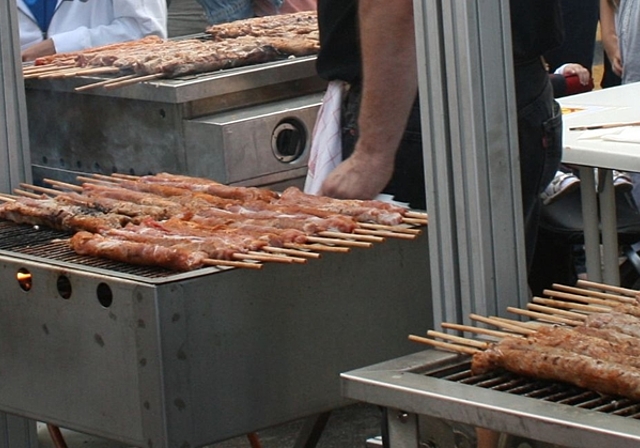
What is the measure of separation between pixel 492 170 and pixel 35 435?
180cm

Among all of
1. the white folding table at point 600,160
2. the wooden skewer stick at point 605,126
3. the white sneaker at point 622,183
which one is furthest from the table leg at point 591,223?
the white sneaker at point 622,183

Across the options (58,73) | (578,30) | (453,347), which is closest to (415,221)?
(453,347)

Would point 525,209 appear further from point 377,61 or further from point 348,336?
point 348,336

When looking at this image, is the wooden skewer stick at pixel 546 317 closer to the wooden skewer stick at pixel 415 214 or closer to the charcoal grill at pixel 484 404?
the charcoal grill at pixel 484 404

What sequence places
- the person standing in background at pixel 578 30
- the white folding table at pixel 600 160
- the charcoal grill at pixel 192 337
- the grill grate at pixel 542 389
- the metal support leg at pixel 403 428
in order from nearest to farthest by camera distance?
the grill grate at pixel 542 389, the metal support leg at pixel 403 428, the charcoal grill at pixel 192 337, the white folding table at pixel 600 160, the person standing in background at pixel 578 30

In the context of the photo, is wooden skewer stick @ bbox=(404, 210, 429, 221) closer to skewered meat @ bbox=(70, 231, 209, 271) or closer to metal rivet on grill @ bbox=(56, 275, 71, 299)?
skewered meat @ bbox=(70, 231, 209, 271)

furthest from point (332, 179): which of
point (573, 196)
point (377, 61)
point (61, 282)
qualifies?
point (573, 196)

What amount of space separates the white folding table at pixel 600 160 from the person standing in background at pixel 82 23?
1966mm

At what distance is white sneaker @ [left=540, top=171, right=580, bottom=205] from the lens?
466 cm

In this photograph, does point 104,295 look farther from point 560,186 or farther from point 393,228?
point 560,186

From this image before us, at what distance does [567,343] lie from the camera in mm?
2070

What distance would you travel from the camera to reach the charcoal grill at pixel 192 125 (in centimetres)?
409

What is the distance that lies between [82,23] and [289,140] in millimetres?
1839

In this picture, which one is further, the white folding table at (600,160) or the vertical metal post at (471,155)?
the white folding table at (600,160)
